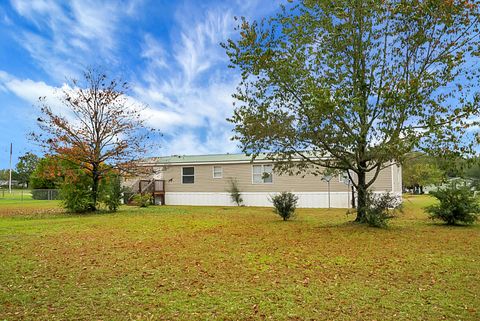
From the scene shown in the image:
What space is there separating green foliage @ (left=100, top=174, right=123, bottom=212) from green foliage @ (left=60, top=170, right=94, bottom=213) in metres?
0.70

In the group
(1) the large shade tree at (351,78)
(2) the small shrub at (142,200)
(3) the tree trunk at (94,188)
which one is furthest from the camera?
(2) the small shrub at (142,200)

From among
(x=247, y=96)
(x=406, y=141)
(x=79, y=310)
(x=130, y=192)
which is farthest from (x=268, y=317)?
(x=130, y=192)

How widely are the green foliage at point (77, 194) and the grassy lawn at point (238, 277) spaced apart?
7.51m

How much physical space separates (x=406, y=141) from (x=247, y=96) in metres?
4.95

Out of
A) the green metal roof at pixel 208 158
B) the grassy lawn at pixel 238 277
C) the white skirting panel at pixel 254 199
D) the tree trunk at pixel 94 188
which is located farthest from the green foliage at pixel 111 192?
the grassy lawn at pixel 238 277

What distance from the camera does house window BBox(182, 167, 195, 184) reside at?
83.6ft

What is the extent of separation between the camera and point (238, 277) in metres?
5.35

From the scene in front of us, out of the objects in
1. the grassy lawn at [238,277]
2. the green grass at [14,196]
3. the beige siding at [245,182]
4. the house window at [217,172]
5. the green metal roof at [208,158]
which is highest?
the green metal roof at [208,158]

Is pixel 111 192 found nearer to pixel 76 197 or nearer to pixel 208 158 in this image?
pixel 76 197

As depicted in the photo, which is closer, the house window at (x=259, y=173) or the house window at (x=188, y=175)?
the house window at (x=259, y=173)

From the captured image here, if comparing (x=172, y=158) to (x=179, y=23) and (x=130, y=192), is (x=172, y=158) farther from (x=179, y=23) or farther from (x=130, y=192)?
(x=179, y=23)

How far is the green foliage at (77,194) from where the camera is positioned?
16.8 meters

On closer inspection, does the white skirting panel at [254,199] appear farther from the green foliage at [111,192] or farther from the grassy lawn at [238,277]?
the grassy lawn at [238,277]

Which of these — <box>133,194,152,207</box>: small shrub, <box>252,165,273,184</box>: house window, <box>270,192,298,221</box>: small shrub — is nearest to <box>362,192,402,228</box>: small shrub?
<box>270,192,298,221</box>: small shrub
